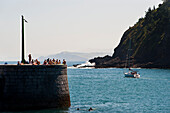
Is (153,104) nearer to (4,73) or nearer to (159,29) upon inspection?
(4,73)

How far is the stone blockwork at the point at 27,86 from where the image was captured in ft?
111

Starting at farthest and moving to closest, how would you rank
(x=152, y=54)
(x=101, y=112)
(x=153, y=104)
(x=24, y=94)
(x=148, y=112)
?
(x=152, y=54) < (x=153, y=104) < (x=148, y=112) < (x=101, y=112) < (x=24, y=94)

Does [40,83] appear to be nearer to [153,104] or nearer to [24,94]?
[24,94]

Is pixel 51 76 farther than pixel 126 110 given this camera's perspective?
No

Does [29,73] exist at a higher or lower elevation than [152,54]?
lower

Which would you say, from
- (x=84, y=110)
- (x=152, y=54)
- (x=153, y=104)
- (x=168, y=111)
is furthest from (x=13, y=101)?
(x=152, y=54)

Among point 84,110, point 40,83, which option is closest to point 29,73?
point 40,83

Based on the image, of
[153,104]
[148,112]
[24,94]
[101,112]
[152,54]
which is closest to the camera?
[24,94]

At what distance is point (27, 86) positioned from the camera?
33.9 m

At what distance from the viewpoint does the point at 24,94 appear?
33.9 meters

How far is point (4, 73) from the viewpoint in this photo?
3391cm

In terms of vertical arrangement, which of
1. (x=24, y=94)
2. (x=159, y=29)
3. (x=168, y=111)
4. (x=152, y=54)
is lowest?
(x=168, y=111)

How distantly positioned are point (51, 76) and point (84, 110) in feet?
26.6

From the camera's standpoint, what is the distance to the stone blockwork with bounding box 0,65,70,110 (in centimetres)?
3378
